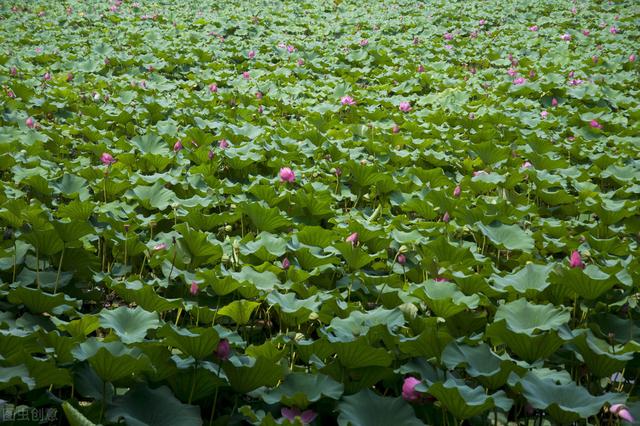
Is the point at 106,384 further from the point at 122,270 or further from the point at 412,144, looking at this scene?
the point at 412,144

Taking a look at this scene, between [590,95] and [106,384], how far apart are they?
4.11 m

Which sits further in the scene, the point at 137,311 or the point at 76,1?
the point at 76,1

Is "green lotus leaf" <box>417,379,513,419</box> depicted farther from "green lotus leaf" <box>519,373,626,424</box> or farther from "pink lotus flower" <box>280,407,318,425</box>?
"pink lotus flower" <box>280,407,318,425</box>

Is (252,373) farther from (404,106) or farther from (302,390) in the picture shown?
(404,106)

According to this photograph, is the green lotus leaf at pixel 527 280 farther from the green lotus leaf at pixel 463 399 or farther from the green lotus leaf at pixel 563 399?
the green lotus leaf at pixel 463 399

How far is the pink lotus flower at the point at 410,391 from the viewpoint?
149 cm

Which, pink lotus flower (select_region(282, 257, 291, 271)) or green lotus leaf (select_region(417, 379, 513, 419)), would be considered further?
pink lotus flower (select_region(282, 257, 291, 271))

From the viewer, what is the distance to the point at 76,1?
858 cm

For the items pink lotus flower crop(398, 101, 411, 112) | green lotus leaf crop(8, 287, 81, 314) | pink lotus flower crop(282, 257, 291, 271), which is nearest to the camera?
green lotus leaf crop(8, 287, 81, 314)

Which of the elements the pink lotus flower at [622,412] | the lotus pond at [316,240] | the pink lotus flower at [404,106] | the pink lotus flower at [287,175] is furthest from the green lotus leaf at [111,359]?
the pink lotus flower at [404,106]

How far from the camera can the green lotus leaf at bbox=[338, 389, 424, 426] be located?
55.2 inches

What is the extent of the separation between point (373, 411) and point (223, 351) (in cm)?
38

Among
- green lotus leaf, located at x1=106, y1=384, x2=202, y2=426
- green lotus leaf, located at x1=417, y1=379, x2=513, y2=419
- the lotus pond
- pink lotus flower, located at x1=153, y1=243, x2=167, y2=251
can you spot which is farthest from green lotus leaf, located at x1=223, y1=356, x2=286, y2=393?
pink lotus flower, located at x1=153, y1=243, x2=167, y2=251

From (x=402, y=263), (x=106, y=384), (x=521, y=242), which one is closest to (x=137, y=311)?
(x=106, y=384)
